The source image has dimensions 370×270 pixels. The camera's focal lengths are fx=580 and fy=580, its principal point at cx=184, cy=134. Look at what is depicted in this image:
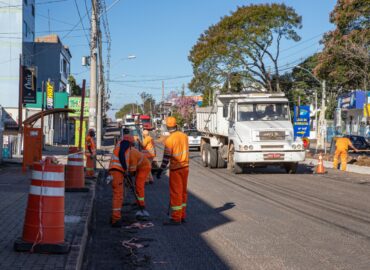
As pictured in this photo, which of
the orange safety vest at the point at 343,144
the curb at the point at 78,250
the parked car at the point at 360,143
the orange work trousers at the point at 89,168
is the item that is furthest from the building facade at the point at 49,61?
the curb at the point at 78,250

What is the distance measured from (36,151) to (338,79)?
1945 cm

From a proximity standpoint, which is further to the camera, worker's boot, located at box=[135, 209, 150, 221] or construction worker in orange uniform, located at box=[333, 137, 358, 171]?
construction worker in orange uniform, located at box=[333, 137, 358, 171]

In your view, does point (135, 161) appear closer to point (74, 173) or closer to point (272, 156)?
point (74, 173)

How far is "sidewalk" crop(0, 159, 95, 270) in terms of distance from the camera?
6109mm

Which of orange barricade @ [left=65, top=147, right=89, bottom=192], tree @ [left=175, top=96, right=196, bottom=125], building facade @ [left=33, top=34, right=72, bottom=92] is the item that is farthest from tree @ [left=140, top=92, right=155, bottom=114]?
orange barricade @ [left=65, top=147, right=89, bottom=192]

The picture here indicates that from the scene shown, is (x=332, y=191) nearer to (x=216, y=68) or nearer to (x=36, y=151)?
(x=36, y=151)

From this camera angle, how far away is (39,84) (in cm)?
5266

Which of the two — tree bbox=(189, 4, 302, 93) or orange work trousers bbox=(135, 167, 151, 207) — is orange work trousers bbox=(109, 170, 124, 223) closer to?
orange work trousers bbox=(135, 167, 151, 207)

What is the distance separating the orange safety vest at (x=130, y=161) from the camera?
9727 millimetres

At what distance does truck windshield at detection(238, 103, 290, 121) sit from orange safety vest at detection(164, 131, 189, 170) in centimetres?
1127

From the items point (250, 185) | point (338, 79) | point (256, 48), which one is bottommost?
point (250, 185)

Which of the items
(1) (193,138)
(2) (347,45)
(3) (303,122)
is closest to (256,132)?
(3) (303,122)

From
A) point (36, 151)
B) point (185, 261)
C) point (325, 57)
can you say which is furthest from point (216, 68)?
point (185, 261)

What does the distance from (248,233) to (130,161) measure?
2459mm
